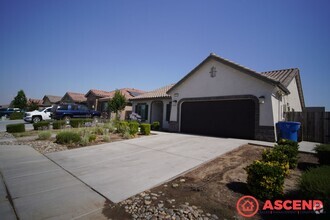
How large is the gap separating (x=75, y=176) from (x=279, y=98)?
11.8m

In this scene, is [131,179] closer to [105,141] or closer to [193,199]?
[193,199]

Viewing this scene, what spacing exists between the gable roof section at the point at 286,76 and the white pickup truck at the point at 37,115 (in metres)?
23.6

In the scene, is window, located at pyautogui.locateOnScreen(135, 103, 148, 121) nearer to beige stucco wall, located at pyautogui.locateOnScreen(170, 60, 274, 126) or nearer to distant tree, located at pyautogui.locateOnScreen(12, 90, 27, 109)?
beige stucco wall, located at pyautogui.locateOnScreen(170, 60, 274, 126)

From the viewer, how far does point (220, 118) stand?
40.3 ft

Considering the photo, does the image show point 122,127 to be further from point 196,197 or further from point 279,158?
point 279,158

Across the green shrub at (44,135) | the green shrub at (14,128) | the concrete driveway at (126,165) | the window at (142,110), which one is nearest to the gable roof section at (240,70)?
the concrete driveway at (126,165)

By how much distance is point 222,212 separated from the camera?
10.2ft

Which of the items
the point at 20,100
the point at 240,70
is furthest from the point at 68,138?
the point at 20,100

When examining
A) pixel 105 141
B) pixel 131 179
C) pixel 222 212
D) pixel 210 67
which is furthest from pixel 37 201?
pixel 210 67

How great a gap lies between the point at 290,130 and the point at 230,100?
154 inches

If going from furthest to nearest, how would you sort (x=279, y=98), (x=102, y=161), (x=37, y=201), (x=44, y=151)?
Answer: (x=279, y=98) → (x=44, y=151) → (x=102, y=161) → (x=37, y=201)

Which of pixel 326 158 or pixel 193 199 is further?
pixel 326 158

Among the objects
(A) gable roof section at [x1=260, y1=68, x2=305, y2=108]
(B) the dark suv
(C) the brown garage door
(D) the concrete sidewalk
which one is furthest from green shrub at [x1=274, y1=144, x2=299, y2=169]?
(B) the dark suv

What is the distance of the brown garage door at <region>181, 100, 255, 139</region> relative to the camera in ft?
36.0
